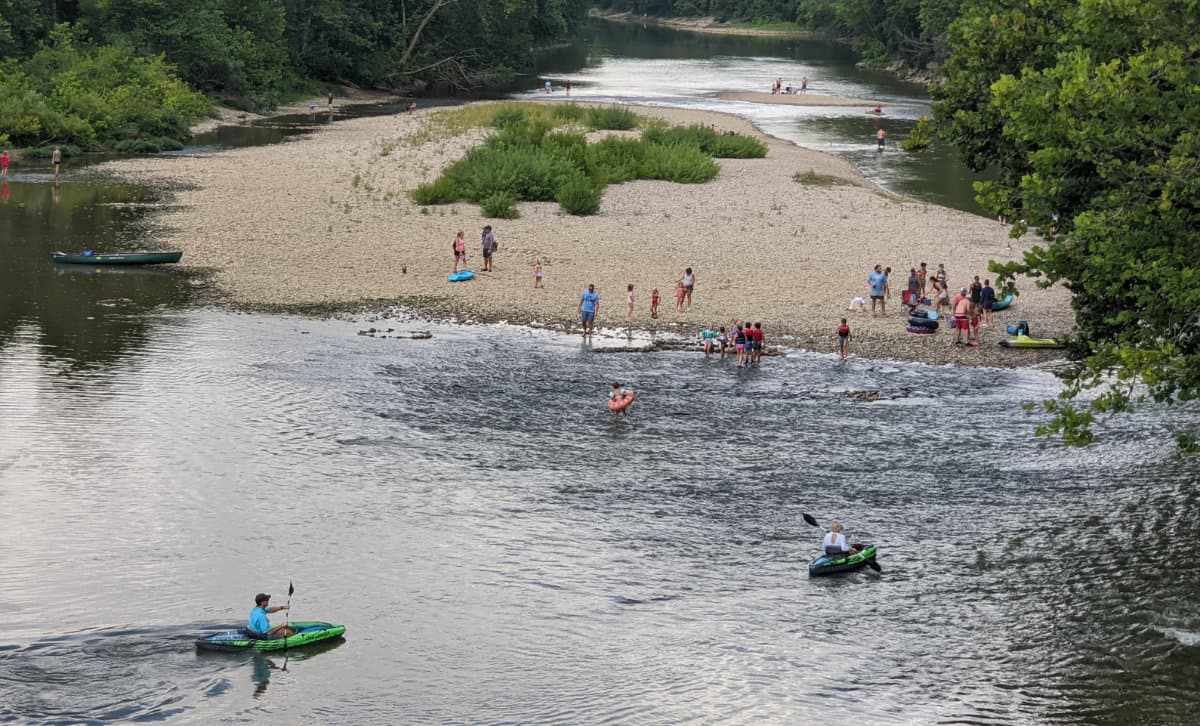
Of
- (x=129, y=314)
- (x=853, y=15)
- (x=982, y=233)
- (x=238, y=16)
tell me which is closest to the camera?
(x=129, y=314)

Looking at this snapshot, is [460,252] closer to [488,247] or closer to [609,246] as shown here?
[488,247]

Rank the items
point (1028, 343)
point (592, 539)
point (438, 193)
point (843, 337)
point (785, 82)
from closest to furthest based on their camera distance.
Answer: point (592, 539), point (843, 337), point (1028, 343), point (438, 193), point (785, 82)

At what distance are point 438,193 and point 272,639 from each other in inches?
1561

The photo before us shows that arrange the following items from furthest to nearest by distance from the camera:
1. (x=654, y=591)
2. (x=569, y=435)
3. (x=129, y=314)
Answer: (x=129, y=314) < (x=569, y=435) < (x=654, y=591)

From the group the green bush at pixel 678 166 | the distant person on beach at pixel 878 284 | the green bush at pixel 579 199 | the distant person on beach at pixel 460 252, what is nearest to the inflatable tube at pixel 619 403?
the distant person on beach at pixel 878 284

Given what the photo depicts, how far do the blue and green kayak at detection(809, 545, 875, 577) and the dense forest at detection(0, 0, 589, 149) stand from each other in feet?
204

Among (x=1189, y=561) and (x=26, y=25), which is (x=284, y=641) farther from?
(x=26, y=25)

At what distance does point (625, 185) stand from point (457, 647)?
4451 cm

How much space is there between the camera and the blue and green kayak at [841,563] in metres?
26.5

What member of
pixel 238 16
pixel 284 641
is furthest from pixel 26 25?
pixel 284 641

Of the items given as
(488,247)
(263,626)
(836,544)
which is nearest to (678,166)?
(488,247)

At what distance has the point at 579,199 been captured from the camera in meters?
59.3

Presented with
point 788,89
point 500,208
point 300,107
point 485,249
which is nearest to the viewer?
point 485,249

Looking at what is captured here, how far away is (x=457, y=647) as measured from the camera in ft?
78.4
